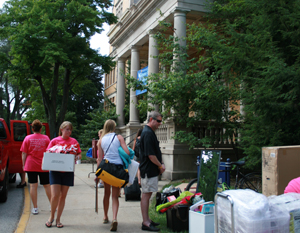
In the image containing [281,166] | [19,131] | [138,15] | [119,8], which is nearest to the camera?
[281,166]

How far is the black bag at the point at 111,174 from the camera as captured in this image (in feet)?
17.3

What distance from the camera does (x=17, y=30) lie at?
2156 centimetres

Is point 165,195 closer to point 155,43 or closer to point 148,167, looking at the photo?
point 148,167

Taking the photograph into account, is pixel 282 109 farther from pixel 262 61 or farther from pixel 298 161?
Result: pixel 298 161

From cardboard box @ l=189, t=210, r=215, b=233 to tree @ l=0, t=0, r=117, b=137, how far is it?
1734 cm

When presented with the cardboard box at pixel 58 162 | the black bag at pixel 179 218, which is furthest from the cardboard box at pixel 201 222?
the cardboard box at pixel 58 162

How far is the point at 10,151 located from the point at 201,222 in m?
6.68

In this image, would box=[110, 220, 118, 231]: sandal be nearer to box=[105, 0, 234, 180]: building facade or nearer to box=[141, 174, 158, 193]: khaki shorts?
box=[141, 174, 158, 193]: khaki shorts

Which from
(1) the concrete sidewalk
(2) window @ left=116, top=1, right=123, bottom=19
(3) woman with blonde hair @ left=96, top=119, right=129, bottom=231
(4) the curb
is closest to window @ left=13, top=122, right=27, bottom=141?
(4) the curb

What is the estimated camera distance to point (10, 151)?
9.19 metres

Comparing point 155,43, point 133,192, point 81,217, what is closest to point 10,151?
point 133,192

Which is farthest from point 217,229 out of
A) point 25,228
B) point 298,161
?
point 25,228

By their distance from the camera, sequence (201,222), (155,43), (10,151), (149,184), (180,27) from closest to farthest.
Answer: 1. (201,222)
2. (149,184)
3. (10,151)
4. (180,27)
5. (155,43)

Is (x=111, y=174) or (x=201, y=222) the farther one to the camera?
(x=111, y=174)
